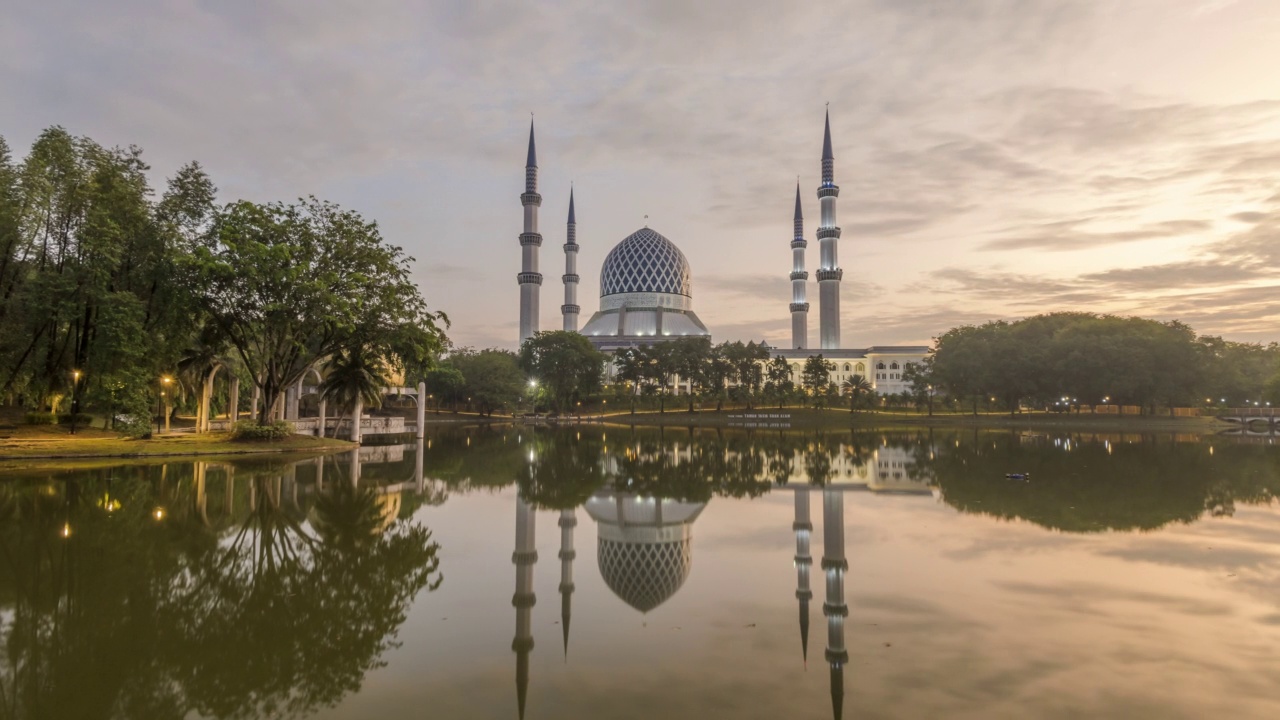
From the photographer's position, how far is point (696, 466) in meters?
26.2

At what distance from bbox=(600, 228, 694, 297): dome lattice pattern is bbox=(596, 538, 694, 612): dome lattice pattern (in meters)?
103

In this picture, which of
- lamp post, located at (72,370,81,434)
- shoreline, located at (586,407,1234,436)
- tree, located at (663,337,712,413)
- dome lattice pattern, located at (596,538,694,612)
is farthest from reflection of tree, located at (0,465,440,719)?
tree, located at (663,337,712,413)

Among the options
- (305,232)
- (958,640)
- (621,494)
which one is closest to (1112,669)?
(958,640)

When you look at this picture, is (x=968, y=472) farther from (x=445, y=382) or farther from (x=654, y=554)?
(x=445, y=382)

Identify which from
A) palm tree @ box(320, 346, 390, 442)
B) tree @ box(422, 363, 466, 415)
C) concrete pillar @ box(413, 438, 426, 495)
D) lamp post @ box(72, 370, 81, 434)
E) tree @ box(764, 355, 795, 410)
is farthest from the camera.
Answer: tree @ box(764, 355, 795, 410)

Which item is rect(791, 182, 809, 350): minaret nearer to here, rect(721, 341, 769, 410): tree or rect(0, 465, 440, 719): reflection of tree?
rect(721, 341, 769, 410): tree

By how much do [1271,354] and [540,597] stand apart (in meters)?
123

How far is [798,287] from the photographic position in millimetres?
111938

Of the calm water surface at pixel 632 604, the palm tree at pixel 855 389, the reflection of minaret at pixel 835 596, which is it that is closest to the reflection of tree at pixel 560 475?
the calm water surface at pixel 632 604

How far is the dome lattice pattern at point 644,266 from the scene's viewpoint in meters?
114

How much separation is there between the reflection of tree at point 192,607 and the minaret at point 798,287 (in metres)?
101

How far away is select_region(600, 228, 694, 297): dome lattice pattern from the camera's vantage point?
11406 cm

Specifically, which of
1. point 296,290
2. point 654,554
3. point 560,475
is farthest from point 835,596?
point 296,290

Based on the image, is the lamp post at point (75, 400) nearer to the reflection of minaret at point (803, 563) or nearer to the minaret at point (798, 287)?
the reflection of minaret at point (803, 563)
